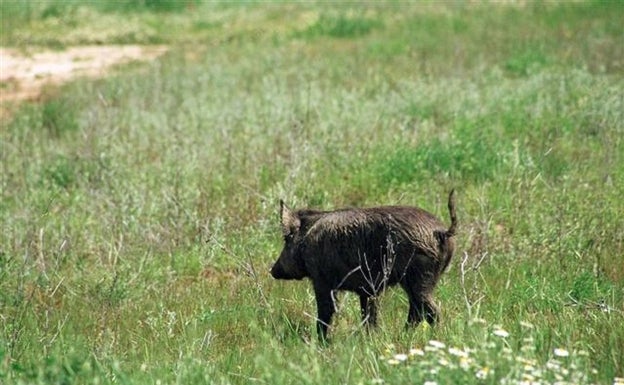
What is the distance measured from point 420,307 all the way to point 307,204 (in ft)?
9.52

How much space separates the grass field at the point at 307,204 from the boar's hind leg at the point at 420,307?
12 centimetres

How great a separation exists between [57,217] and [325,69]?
7.51m

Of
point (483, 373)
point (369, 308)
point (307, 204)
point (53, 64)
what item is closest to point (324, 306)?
point (369, 308)

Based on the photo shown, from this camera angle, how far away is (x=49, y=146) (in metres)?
11.6

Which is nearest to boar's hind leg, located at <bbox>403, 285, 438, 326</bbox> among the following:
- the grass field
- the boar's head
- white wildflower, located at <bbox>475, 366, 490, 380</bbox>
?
the grass field

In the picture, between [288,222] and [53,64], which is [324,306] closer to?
[288,222]

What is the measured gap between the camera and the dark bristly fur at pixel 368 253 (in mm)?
5953

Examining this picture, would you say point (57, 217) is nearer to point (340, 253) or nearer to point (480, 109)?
point (340, 253)

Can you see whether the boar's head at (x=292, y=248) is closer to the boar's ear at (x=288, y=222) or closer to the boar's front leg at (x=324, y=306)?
the boar's ear at (x=288, y=222)

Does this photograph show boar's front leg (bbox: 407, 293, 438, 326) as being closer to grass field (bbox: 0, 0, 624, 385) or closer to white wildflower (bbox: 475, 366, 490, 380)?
grass field (bbox: 0, 0, 624, 385)

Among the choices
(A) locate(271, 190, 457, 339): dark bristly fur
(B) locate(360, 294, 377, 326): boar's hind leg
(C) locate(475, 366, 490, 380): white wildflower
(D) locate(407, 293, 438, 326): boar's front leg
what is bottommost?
(B) locate(360, 294, 377, 326): boar's hind leg

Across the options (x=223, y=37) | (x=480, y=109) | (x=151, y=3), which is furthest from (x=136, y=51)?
(x=480, y=109)

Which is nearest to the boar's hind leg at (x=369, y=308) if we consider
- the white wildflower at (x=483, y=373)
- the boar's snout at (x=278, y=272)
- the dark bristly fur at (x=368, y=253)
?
the dark bristly fur at (x=368, y=253)

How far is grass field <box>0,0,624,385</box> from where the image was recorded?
5.02 m
